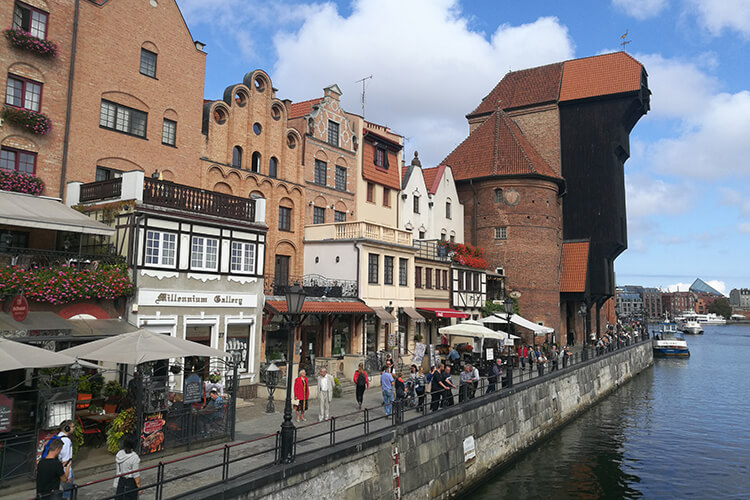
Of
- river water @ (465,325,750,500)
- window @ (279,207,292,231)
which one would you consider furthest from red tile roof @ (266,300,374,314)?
river water @ (465,325,750,500)

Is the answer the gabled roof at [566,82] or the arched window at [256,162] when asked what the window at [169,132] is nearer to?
the arched window at [256,162]

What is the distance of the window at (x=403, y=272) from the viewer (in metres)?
31.3

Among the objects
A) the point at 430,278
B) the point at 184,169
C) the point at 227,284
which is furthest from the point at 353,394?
the point at 430,278

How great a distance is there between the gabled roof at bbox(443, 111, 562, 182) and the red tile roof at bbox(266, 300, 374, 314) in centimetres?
2493

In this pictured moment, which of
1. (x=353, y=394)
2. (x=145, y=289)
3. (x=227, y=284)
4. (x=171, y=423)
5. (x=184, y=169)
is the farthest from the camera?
(x=184, y=169)

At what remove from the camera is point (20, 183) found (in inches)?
708

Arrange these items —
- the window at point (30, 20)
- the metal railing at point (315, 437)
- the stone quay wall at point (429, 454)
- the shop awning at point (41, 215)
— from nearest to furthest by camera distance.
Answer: the metal railing at point (315, 437), the stone quay wall at point (429, 454), the shop awning at point (41, 215), the window at point (30, 20)

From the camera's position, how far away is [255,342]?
21.8 metres

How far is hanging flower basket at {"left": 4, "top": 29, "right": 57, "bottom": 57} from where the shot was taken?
18016mm

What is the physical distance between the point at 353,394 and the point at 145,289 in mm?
9146

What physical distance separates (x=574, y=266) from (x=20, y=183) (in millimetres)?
44306

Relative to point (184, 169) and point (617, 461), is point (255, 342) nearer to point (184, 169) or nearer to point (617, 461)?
point (184, 169)


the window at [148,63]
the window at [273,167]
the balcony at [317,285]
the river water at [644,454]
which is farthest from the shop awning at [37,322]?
the window at [273,167]

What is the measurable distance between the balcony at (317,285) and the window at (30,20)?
12979mm
